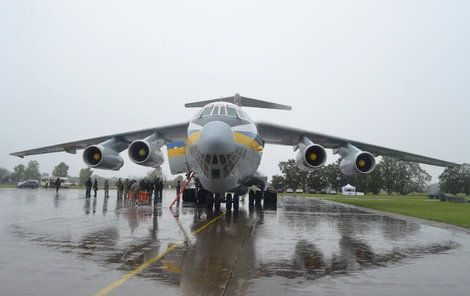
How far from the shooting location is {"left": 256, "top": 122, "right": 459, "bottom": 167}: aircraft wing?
17.5 m

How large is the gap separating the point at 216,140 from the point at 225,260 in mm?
5270

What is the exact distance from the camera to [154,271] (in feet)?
19.1

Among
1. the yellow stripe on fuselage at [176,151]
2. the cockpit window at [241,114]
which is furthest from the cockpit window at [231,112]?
the yellow stripe on fuselage at [176,151]

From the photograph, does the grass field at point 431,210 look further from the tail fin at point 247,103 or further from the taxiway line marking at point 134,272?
the taxiway line marking at point 134,272

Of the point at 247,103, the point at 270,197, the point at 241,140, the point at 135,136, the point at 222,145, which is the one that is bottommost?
the point at 270,197

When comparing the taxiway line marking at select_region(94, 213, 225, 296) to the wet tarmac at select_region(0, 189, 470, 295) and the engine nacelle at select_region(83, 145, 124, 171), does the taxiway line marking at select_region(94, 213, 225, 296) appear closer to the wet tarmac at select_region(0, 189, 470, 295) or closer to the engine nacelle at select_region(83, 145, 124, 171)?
the wet tarmac at select_region(0, 189, 470, 295)

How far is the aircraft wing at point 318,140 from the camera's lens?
17.5 m

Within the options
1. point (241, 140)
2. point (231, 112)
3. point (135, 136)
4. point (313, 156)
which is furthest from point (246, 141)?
point (135, 136)

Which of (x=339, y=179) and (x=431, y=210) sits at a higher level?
(x=339, y=179)

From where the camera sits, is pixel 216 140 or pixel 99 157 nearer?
pixel 216 140

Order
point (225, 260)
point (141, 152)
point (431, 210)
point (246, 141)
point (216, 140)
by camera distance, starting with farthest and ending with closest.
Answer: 1. point (431, 210)
2. point (141, 152)
3. point (246, 141)
4. point (216, 140)
5. point (225, 260)

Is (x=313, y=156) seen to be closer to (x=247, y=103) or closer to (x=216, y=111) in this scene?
(x=216, y=111)

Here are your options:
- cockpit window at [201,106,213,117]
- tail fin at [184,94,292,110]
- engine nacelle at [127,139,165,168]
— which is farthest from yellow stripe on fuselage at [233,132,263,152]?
tail fin at [184,94,292,110]

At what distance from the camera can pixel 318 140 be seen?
18.9m
